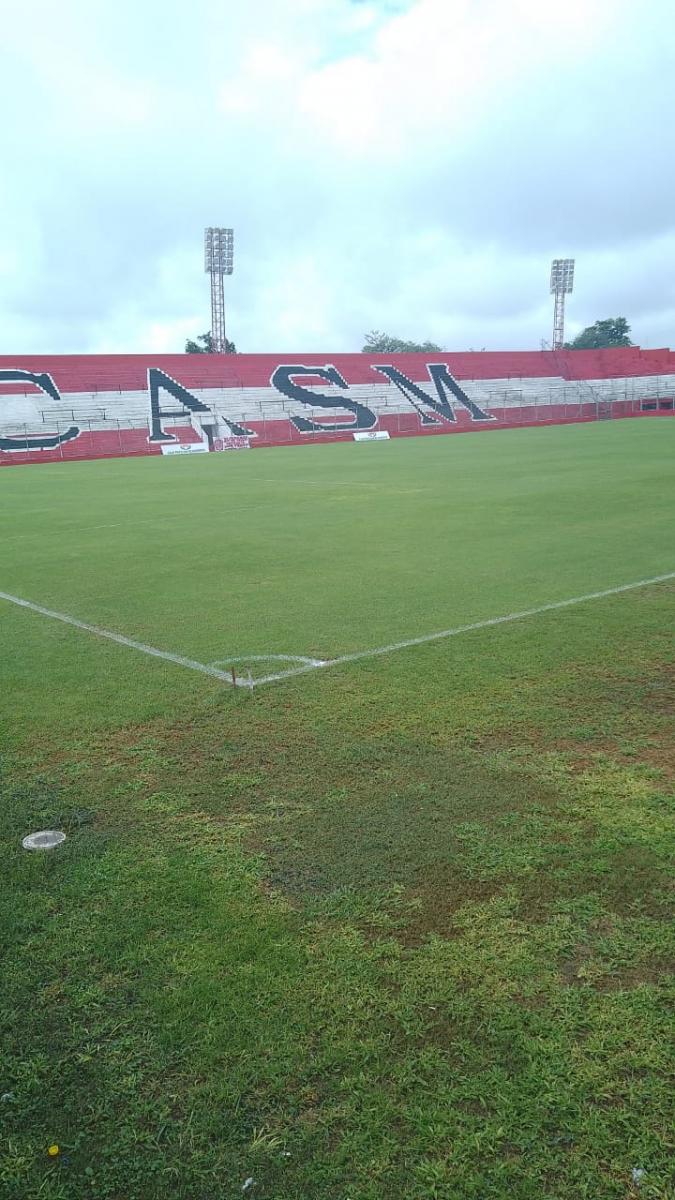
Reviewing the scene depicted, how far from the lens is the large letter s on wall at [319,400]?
4975 cm

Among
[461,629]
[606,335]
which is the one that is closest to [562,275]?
[606,335]

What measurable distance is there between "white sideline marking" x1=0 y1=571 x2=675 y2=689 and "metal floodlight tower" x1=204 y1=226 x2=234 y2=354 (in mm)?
59604

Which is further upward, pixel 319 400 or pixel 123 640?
pixel 319 400

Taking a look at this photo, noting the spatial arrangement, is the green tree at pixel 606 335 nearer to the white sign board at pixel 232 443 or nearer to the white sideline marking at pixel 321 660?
the white sign board at pixel 232 443

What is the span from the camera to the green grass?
227 cm

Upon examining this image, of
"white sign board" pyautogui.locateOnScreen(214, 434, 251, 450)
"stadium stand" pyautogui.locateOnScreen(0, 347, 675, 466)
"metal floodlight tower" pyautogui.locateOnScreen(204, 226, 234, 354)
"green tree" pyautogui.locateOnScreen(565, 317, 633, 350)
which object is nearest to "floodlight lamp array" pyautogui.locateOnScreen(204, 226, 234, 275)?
"metal floodlight tower" pyautogui.locateOnScreen(204, 226, 234, 354)

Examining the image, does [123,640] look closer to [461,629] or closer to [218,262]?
[461,629]

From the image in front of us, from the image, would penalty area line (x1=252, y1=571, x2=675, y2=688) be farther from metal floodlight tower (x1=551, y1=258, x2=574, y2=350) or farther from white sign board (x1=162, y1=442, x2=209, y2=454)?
metal floodlight tower (x1=551, y1=258, x2=574, y2=350)

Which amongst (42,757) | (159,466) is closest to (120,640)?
(42,757)

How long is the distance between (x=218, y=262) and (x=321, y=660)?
64.8 meters

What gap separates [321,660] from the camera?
6.46 m

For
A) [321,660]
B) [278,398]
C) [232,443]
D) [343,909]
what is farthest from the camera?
[278,398]

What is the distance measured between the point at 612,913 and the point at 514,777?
1.21 m

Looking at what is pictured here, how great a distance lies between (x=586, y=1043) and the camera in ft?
8.39
